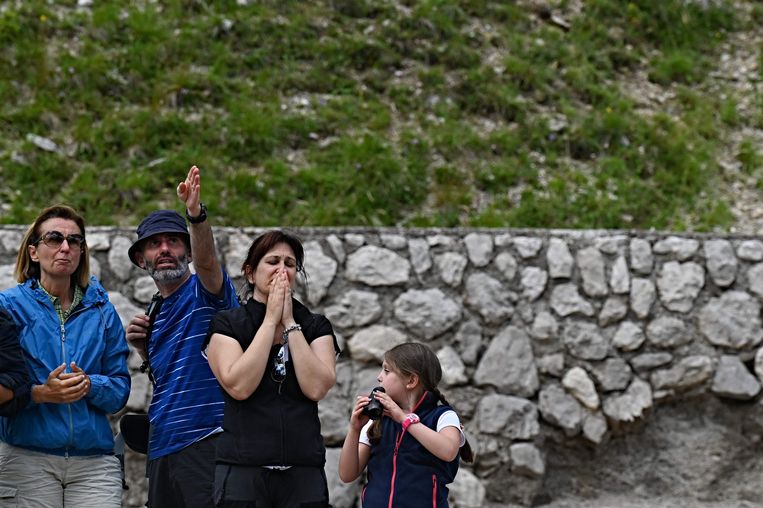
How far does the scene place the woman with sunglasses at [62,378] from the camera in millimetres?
3312

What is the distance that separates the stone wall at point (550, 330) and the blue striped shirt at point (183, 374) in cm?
216

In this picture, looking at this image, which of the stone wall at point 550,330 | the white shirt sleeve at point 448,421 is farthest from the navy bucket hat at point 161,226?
the stone wall at point 550,330

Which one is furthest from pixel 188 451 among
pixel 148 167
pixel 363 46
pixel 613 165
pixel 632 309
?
pixel 363 46

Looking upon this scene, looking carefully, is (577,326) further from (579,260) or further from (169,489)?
(169,489)

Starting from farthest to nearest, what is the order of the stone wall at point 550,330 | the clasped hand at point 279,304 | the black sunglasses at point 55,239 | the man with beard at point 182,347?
the stone wall at point 550,330 → the black sunglasses at point 55,239 → the man with beard at point 182,347 → the clasped hand at point 279,304

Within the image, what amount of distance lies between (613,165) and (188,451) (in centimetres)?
523

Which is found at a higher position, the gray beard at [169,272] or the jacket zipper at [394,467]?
the gray beard at [169,272]

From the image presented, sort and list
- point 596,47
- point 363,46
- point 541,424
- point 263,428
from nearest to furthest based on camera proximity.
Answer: point 263,428
point 541,424
point 363,46
point 596,47

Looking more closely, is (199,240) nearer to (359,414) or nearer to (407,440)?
(359,414)

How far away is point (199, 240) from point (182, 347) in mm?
447

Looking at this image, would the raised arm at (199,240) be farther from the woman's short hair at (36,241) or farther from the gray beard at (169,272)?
the woman's short hair at (36,241)

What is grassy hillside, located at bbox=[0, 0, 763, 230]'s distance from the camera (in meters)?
7.08

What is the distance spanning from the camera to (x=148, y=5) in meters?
8.80

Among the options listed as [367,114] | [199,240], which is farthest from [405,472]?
[367,114]
